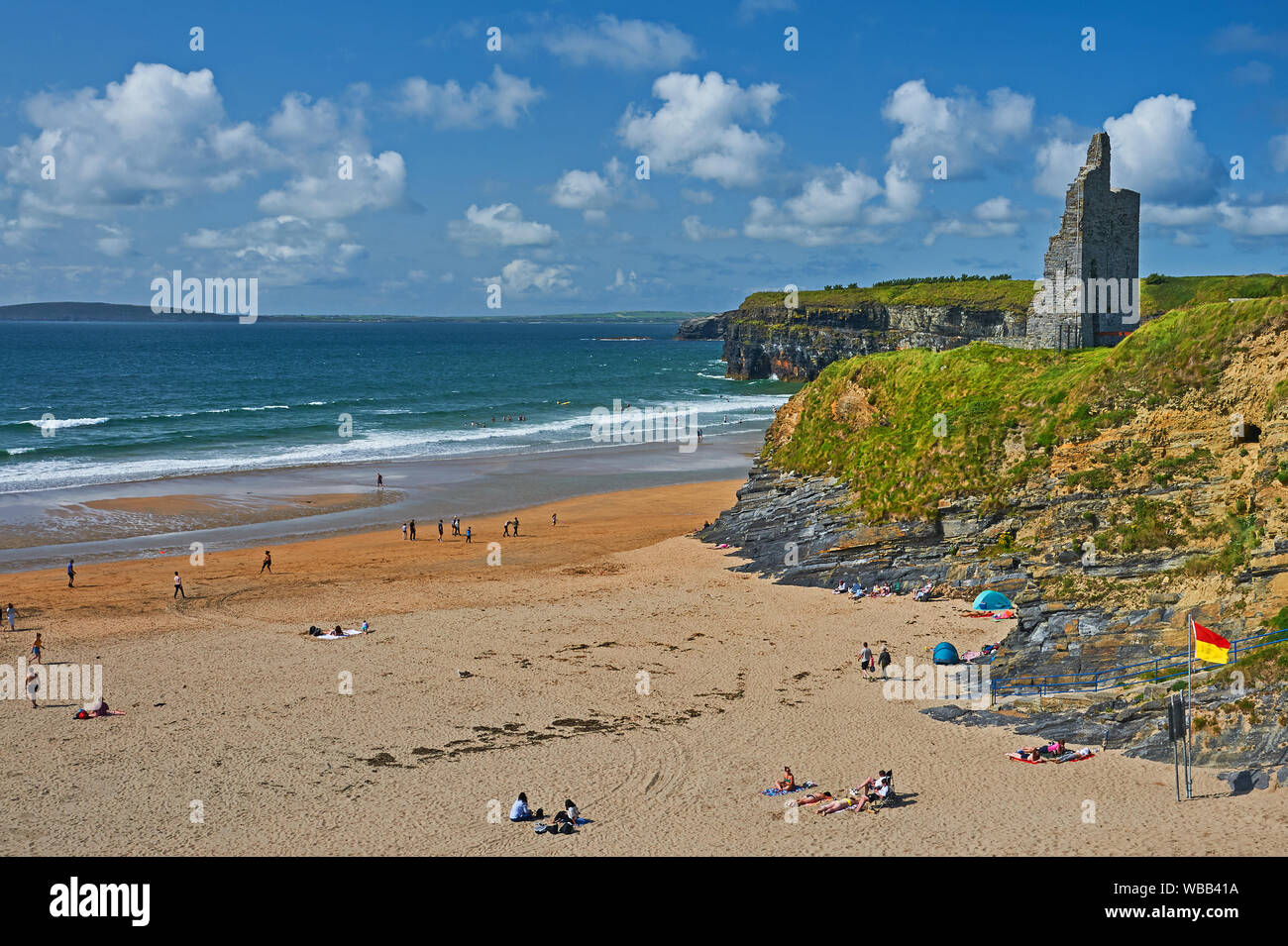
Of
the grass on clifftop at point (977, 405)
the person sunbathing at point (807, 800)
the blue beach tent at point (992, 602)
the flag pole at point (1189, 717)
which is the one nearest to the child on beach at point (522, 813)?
the person sunbathing at point (807, 800)

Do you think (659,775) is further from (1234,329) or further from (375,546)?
(375,546)

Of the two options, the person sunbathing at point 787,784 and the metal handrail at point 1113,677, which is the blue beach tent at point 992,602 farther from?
the person sunbathing at point 787,784

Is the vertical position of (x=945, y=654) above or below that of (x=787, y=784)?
above

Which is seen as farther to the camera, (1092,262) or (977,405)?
(1092,262)

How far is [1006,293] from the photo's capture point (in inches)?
3836

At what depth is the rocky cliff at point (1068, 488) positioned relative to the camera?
22.9 m

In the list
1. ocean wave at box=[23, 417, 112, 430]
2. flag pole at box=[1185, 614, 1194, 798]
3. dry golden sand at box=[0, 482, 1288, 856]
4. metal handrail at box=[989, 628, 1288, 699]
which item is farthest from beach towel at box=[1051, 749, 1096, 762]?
ocean wave at box=[23, 417, 112, 430]

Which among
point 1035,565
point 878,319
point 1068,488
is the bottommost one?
point 1035,565

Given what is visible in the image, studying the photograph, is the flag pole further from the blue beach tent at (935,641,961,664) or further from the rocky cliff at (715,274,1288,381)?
the rocky cliff at (715,274,1288,381)

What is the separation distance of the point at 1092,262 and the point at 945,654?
20433 millimetres

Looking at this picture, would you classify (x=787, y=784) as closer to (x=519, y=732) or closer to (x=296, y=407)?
(x=519, y=732)

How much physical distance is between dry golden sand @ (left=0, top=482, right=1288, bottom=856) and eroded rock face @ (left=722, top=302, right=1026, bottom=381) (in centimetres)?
6306

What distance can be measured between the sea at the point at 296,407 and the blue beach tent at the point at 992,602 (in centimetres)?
4347

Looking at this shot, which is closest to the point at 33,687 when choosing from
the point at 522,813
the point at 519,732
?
the point at 519,732
